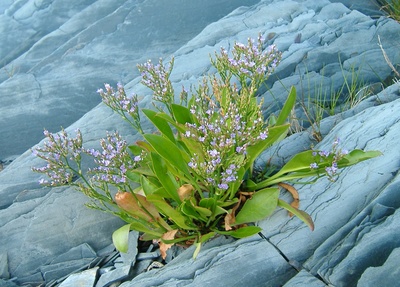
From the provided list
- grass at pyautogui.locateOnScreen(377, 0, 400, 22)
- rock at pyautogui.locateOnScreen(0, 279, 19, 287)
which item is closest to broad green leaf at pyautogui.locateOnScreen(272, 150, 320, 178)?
rock at pyautogui.locateOnScreen(0, 279, 19, 287)

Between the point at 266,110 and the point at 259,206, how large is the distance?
4.98ft

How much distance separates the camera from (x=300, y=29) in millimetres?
A: 5105

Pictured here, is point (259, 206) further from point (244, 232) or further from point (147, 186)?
point (147, 186)

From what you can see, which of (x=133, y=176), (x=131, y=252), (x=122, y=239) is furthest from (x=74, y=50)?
(x=122, y=239)

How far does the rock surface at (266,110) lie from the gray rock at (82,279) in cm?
6

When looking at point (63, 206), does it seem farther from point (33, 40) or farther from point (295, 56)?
point (33, 40)

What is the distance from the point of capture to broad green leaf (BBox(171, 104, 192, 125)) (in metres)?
3.22

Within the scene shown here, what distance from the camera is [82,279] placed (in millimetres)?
3312

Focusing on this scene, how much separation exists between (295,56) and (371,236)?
2.52m

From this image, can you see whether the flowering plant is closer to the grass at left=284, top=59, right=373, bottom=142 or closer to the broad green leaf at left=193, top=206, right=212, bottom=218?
the broad green leaf at left=193, top=206, right=212, bottom=218

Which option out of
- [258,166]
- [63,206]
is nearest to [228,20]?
[258,166]

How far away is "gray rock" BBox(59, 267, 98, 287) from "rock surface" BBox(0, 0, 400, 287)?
2.3 inches

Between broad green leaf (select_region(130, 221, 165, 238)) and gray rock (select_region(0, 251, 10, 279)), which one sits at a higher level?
broad green leaf (select_region(130, 221, 165, 238))

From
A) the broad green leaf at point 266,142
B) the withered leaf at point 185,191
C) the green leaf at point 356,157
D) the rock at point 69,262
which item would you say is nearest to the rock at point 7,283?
the rock at point 69,262
